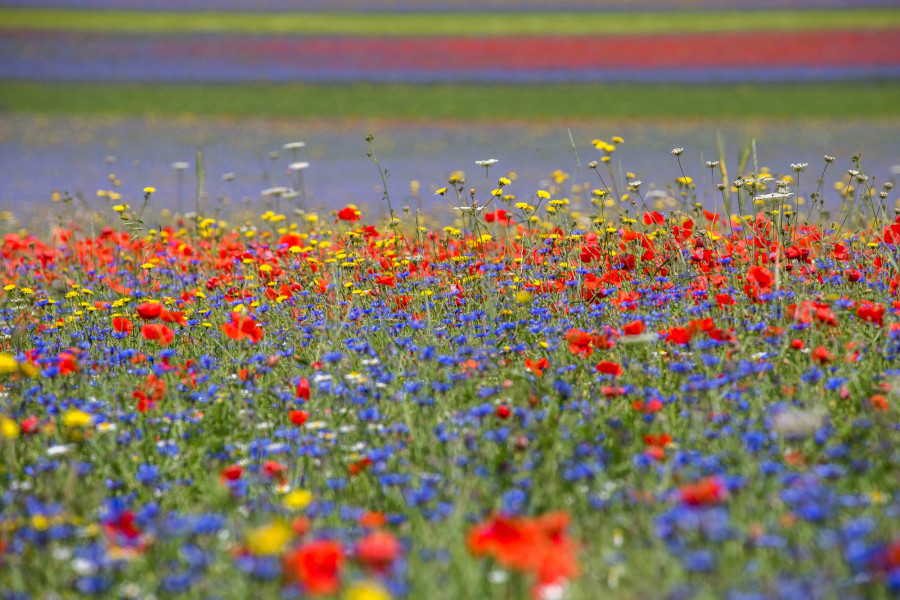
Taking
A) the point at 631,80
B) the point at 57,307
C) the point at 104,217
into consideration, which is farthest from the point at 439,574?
the point at 631,80

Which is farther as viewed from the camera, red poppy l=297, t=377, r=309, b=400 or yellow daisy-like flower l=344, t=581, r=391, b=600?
red poppy l=297, t=377, r=309, b=400

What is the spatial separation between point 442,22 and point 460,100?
16.9 meters

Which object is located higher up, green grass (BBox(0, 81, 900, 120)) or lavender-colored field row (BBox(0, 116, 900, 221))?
green grass (BBox(0, 81, 900, 120))

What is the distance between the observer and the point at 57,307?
15.4 feet

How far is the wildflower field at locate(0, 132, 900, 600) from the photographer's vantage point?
2170mm

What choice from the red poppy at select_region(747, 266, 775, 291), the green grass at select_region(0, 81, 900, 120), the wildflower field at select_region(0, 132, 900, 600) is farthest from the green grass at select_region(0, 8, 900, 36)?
the red poppy at select_region(747, 266, 775, 291)

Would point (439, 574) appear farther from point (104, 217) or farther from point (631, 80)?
point (631, 80)

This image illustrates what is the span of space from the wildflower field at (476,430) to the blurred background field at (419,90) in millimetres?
1201

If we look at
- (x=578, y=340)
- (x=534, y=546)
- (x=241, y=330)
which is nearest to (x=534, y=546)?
(x=534, y=546)

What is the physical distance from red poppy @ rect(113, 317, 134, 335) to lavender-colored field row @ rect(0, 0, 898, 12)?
1503 inches

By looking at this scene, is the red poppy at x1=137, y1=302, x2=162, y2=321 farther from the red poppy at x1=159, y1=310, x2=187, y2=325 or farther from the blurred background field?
the blurred background field

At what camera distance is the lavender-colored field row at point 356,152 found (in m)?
10.9

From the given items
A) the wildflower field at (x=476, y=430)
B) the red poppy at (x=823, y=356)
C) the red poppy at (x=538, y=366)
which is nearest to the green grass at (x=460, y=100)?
the wildflower field at (x=476, y=430)

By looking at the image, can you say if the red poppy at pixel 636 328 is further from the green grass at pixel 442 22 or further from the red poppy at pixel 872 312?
the green grass at pixel 442 22
